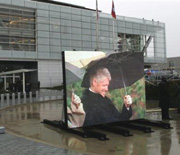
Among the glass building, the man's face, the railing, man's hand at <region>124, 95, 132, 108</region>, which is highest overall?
the glass building

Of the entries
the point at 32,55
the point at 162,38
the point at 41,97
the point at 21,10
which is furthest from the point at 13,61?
the point at 162,38

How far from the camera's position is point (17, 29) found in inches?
1804

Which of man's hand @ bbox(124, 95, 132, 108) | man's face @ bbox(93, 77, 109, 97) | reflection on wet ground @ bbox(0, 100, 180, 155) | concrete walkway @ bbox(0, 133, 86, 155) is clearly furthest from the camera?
man's hand @ bbox(124, 95, 132, 108)

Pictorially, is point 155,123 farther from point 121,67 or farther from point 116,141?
point 116,141

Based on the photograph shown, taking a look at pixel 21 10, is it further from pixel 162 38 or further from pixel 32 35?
pixel 162 38

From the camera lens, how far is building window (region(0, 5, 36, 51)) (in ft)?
146

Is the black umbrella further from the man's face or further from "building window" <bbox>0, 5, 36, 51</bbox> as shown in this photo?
"building window" <bbox>0, 5, 36, 51</bbox>

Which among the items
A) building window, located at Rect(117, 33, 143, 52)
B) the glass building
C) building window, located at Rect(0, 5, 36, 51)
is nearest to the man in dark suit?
the glass building

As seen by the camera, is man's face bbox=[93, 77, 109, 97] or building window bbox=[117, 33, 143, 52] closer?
man's face bbox=[93, 77, 109, 97]

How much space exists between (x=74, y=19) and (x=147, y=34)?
19964 millimetres

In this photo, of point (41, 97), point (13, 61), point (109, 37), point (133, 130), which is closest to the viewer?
point (133, 130)

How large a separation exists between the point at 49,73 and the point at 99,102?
40.2 meters

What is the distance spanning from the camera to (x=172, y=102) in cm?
1290

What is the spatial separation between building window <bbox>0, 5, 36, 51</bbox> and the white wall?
3.29m
